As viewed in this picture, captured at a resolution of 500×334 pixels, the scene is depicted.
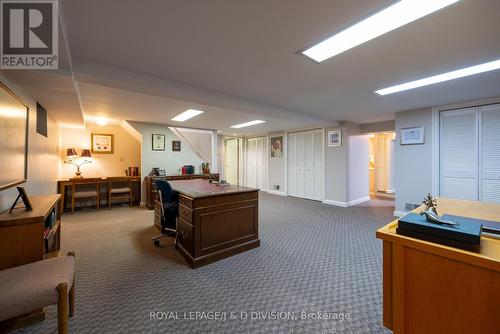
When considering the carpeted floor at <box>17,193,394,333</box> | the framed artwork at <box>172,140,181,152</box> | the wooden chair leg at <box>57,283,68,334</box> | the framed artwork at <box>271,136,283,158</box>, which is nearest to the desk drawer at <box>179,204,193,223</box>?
the carpeted floor at <box>17,193,394,333</box>

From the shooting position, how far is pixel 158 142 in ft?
19.6

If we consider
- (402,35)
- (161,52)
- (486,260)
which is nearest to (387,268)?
(486,260)

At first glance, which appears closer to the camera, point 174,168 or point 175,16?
point 175,16

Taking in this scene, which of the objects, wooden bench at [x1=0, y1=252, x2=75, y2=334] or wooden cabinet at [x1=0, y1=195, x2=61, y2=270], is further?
wooden cabinet at [x1=0, y1=195, x2=61, y2=270]

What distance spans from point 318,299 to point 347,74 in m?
2.55

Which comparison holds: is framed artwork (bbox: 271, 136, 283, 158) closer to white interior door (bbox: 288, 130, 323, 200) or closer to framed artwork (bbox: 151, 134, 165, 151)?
white interior door (bbox: 288, 130, 323, 200)

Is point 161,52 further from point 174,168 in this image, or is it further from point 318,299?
point 174,168

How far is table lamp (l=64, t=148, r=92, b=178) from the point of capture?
5.26m

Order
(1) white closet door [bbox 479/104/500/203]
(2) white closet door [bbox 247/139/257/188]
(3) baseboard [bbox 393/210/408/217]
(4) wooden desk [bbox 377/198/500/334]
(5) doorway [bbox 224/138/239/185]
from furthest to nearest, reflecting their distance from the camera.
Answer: (5) doorway [bbox 224/138/239/185]
(2) white closet door [bbox 247/139/257/188]
(3) baseboard [bbox 393/210/408/217]
(1) white closet door [bbox 479/104/500/203]
(4) wooden desk [bbox 377/198/500/334]

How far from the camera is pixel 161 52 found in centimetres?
211

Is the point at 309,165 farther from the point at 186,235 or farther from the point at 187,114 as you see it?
the point at 186,235

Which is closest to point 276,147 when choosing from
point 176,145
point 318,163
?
point 318,163

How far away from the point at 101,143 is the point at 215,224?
510 centimetres

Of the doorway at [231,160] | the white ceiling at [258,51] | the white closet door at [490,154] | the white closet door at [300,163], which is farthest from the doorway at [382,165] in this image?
the doorway at [231,160]
